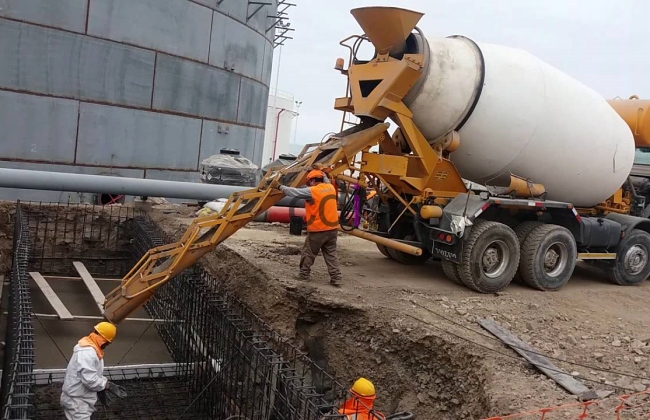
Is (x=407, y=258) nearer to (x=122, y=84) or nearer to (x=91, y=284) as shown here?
(x=91, y=284)

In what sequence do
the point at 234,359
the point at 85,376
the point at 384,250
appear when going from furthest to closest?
the point at 384,250 → the point at 234,359 → the point at 85,376

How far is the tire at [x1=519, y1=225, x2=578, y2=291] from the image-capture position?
715 cm

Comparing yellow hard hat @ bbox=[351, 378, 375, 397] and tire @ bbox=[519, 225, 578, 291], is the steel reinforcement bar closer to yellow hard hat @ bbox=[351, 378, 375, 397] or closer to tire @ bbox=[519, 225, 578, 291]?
yellow hard hat @ bbox=[351, 378, 375, 397]

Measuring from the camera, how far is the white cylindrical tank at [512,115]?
6684 mm

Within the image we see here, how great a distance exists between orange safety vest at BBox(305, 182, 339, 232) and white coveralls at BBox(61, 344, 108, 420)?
2.63 metres

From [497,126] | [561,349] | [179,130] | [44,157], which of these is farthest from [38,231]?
[561,349]

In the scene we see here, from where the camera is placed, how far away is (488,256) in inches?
271

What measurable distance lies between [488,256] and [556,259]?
1.26 m

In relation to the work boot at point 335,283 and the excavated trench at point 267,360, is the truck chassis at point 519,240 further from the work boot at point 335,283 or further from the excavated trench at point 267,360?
the excavated trench at point 267,360

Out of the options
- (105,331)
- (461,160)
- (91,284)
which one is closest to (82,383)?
(105,331)

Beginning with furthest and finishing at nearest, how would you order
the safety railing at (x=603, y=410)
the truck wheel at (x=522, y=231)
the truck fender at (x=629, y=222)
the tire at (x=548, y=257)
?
the truck fender at (x=629, y=222), the truck wheel at (x=522, y=231), the tire at (x=548, y=257), the safety railing at (x=603, y=410)

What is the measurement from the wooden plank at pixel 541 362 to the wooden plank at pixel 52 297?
18.2 feet

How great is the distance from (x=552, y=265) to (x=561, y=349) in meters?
2.36

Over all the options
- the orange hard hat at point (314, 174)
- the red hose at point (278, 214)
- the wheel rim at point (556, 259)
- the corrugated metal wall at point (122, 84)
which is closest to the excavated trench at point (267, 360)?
the orange hard hat at point (314, 174)
